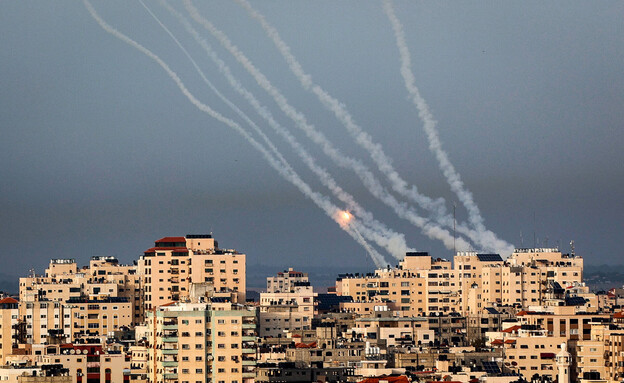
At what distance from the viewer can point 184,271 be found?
177250 millimetres

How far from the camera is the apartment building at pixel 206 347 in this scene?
360 ft

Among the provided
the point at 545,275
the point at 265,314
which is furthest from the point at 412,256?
the point at 265,314

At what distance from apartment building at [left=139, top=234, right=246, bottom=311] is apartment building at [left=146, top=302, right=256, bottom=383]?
197 ft

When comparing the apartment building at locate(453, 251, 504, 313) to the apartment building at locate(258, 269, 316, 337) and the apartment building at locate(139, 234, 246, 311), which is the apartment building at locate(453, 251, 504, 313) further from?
the apartment building at locate(139, 234, 246, 311)

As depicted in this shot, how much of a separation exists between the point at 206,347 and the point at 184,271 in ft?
220

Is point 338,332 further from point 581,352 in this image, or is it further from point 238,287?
point 581,352

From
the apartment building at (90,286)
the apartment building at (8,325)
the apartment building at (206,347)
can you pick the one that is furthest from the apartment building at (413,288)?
the apartment building at (206,347)

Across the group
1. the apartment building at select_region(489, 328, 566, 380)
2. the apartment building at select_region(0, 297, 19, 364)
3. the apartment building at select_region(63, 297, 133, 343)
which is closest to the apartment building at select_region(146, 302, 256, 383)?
the apartment building at select_region(489, 328, 566, 380)

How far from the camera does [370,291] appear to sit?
192 m

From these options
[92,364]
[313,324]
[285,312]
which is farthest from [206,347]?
[285,312]

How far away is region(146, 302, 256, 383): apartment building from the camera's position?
110 meters

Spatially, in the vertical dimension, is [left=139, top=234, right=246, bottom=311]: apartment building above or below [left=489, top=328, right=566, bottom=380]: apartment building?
above

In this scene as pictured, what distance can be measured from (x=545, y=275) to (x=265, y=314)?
29.5 metres

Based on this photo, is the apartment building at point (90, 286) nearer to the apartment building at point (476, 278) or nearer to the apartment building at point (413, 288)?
the apartment building at point (413, 288)
